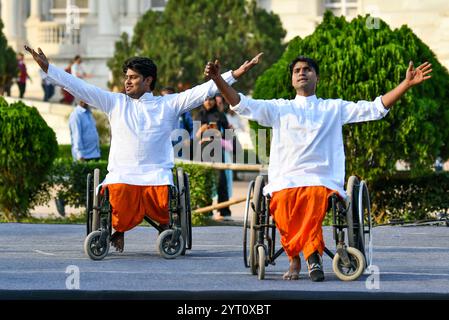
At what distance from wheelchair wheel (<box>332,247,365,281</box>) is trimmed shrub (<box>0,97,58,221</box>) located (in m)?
7.11

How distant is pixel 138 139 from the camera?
525 inches

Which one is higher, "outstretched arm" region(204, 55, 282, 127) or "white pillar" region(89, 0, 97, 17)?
"white pillar" region(89, 0, 97, 17)

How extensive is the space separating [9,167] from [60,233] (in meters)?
2.00

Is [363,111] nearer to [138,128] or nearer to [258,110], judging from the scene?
[258,110]

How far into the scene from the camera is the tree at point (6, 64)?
37750 millimetres

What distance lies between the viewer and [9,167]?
58.6 ft

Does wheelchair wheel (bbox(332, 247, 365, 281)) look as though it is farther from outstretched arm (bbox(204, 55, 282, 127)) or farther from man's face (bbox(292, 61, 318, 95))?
man's face (bbox(292, 61, 318, 95))

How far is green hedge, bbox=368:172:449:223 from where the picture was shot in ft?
58.2

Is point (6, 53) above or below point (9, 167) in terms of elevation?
above

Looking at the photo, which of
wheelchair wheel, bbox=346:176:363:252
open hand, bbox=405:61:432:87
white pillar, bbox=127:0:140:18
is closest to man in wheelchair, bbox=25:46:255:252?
wheelchair wheel, bbox=346:176:363:252

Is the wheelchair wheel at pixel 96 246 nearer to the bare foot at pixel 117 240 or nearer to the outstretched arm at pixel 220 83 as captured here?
the bare foot at pixel 117 240

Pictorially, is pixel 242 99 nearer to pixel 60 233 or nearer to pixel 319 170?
pixel 319 170

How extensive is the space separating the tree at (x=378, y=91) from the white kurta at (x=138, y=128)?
4.07 m
